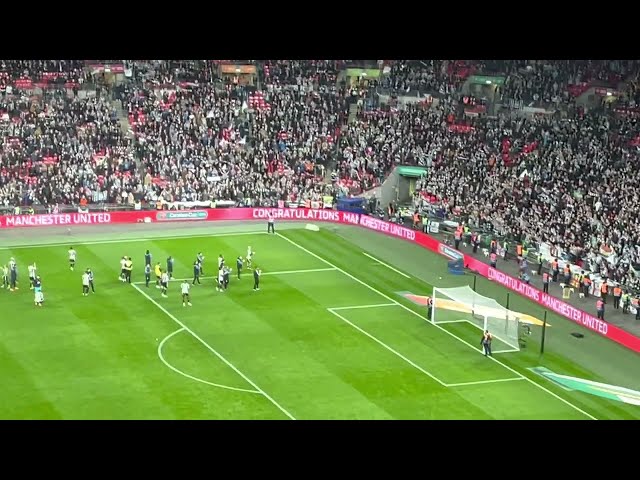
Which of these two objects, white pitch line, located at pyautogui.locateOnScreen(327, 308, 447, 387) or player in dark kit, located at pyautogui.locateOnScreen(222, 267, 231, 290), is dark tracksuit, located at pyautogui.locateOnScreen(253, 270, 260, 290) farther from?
white pitch line, located at pyautogui.locateOnScreen(327, 308, 447, 387)

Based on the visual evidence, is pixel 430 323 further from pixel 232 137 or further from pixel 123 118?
pixel 123 118

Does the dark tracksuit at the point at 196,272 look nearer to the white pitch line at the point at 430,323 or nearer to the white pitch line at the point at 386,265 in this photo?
the white pitch line at the point at 430,323

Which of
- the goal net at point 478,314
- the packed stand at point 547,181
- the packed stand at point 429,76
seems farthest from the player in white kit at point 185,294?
the packed stand at point 429,76

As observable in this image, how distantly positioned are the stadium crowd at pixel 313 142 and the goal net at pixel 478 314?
33.7 feet

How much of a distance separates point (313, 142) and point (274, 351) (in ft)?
101

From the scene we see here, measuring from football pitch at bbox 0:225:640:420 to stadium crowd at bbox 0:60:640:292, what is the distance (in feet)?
29.2

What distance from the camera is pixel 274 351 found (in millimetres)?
45031

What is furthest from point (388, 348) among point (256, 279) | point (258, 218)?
point (258, 218)

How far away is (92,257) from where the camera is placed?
188ft

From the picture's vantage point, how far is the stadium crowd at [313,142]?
206 ft

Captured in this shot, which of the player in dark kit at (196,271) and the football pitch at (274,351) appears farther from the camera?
the player in dark kit at (196,271)

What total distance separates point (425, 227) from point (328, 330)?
53.3 feet
